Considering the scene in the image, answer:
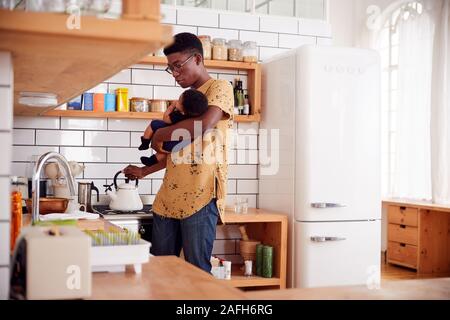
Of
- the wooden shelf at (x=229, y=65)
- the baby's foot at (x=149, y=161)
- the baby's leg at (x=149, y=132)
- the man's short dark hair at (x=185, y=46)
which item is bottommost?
the baby's foot at (x=149, y=161)

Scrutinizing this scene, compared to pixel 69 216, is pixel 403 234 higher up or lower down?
lower down

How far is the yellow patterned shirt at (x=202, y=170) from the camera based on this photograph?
2.84 meters

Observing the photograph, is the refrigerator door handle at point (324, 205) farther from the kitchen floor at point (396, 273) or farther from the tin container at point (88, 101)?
the kitchen floor at point (396, 273)

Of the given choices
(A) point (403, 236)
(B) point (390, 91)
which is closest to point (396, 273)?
(A) point (403, 236)

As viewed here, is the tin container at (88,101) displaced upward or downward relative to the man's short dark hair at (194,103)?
upward

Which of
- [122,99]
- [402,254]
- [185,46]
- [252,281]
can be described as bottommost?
[402,254]

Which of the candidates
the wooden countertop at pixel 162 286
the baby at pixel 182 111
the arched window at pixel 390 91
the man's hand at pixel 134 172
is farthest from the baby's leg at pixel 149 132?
the arched window at pixel 390 91

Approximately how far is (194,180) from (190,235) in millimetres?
257

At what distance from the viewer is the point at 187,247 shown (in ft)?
9.25

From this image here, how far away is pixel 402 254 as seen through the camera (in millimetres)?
6117

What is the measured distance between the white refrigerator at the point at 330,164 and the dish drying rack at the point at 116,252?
7.70 feet

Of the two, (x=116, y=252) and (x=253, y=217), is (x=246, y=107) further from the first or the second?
(x=116, y=252)
